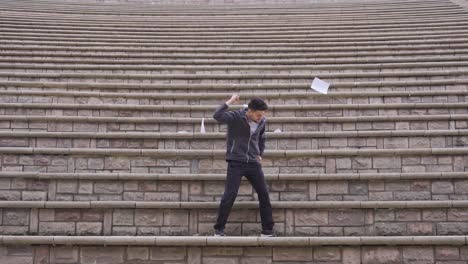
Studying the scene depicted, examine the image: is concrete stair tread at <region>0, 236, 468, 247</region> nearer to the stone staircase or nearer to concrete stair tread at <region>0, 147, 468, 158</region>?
the stone staircase

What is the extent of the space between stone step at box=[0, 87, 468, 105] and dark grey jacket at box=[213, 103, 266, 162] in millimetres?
Result: 2823

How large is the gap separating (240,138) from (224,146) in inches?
59.7

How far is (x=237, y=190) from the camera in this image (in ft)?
19.4

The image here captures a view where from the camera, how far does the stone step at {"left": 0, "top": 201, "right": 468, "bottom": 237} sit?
616 centimetres

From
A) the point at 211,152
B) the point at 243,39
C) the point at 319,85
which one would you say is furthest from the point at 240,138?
the point at 243,39

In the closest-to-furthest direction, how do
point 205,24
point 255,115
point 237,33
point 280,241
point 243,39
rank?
point 280,241, point 255,115, point 243,39, point 237,33, point 205,24

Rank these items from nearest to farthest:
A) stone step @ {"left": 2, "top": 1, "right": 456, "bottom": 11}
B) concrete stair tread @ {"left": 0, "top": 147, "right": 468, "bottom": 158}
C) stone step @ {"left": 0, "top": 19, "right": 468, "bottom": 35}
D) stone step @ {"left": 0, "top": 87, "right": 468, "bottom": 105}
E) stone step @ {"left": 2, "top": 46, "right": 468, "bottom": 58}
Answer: concrete stair tread @ {"left": 0, "top": 147, "right": 468, "bottom": 158} → stone step @ {"left": 0, "top": 87, "right": 468, "bottom": 105} → stone step @ {"left": 2, "top": 46, "right": 468, "bottom": 58} → stone step @ {"left": 0, "top": 19, "right": 468, "bottom": 35} → stone step @ {"left": 2, "top": 1, "right": 456, "bottom": 11}

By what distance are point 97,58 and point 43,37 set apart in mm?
2026

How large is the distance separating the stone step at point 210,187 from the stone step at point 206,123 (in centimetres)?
144

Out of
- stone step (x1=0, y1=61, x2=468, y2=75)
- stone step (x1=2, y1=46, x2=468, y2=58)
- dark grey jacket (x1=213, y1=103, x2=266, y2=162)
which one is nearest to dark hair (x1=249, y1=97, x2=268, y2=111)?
dark grey jacket (x1=213, y1=103, x2=266, y2=162)

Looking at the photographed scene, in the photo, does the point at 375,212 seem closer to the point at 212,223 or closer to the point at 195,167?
the point at 212,223

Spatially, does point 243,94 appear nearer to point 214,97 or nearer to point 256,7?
point 214,97

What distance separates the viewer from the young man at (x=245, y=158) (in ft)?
19.4

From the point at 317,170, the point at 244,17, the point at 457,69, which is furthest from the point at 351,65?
the point at 244,17
